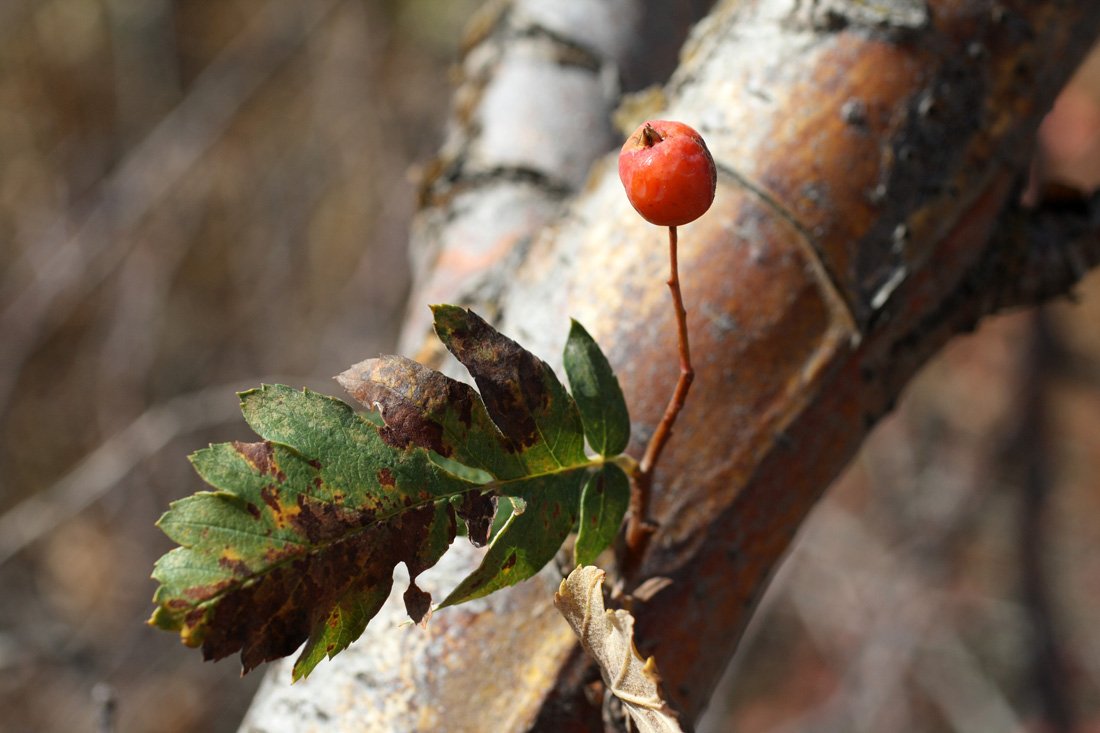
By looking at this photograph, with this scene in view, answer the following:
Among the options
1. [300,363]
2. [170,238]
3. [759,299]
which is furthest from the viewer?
[300,363]

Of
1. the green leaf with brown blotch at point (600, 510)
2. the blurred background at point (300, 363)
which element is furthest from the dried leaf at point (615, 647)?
the blurred background at point (300, 363)

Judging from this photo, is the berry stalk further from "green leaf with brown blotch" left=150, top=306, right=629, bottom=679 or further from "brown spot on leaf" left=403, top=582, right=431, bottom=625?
"brown spot on leaf" left=403, top=582, right=431, bottom=625

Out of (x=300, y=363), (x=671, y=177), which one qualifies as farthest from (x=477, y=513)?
(x=300, y=363)

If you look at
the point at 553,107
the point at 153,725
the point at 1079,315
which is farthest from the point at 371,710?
the point at 1079,315

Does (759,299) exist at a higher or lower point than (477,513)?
lower

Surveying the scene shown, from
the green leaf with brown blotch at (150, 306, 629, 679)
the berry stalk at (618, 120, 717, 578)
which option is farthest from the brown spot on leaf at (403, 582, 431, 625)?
the berry stalk at (618, 120, 717, 578)

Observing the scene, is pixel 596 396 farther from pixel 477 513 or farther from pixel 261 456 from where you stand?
pixel 261 456
